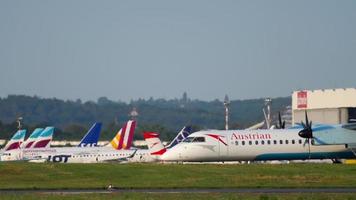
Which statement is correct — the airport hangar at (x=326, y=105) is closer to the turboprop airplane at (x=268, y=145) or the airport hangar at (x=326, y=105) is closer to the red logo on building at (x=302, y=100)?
the red logo on building at (x=302, y=100)

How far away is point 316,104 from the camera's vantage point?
130 m

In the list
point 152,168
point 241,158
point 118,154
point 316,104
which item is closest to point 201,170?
point 152,168

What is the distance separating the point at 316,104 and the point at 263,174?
74.1 meters

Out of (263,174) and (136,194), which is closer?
(136,194)

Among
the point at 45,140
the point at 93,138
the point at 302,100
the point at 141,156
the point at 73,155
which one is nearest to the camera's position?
the point at 141,156

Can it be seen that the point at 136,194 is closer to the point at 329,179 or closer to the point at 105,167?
the point at 329,179

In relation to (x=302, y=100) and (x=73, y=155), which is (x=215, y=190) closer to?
(x=73, y=155)

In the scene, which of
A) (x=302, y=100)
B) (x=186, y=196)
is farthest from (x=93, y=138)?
(x=186, y=196)

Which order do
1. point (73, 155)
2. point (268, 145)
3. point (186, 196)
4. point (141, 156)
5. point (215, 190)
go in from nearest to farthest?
1. point (186, 196)
2. point (215, 190)
3. point (268, 145)
4. point (141, 156)
5. point (73, 155)

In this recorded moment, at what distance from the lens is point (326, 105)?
12862cm

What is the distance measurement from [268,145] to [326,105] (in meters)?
55.2

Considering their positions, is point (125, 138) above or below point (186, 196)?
above

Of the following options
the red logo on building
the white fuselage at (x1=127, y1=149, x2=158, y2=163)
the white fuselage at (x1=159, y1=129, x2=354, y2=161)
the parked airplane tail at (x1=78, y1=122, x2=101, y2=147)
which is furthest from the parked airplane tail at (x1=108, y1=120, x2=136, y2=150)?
the white fuselage at (x1=159, y1=129, x2=354, y2=161)

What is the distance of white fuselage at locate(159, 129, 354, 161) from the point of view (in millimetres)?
74312
